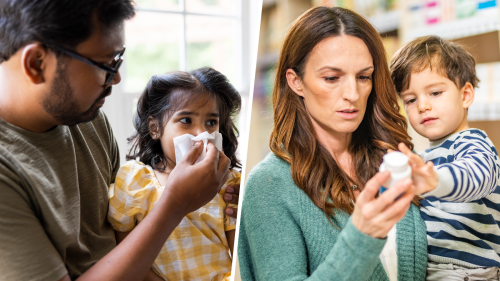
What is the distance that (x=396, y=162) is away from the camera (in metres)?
0.57

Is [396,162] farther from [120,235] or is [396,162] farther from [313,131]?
[120,235]

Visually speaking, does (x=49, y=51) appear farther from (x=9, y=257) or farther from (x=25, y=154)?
(x=9, y=257)

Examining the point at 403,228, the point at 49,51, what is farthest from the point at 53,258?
the point at 403,228

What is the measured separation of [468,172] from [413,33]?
72cm

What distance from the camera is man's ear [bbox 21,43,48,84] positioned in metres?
0.70

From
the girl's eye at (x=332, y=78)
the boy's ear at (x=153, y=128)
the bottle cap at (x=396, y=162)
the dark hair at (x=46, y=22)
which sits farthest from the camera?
the boy's ear at (x=153, y=128)

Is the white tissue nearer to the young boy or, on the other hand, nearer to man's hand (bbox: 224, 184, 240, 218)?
man's hand (bbox: 224, 184, 240, 218)

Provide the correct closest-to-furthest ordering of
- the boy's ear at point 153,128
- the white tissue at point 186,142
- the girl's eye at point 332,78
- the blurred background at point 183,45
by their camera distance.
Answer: the girl's eye at point 332,78, the white tissue at point 186,142, the boy's ear at point 153,128, the blurred background at point 183,45

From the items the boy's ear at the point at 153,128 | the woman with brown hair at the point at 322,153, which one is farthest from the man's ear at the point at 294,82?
the boy's ear at the point at 153,128

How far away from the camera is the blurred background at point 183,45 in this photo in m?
1.23

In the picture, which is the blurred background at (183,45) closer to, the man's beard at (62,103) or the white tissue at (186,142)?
the white tissue at (186,142)

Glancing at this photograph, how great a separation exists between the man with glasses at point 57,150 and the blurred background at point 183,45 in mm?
376

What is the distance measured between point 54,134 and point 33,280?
29cm

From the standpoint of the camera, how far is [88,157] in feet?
3.05
